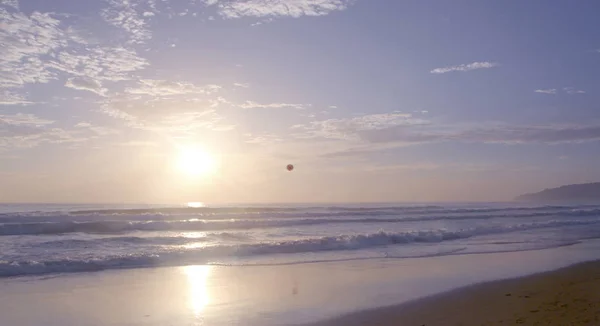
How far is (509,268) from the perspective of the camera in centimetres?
1321

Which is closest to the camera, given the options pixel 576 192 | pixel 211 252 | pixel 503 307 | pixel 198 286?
pixel 503 307

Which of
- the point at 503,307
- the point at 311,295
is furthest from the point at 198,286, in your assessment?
the point at 503,307

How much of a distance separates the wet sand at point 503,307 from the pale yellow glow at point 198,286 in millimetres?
2463

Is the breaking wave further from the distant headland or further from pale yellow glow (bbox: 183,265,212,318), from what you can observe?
the distant headland

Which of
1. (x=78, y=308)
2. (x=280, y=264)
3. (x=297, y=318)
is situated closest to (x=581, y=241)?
(x=280, y=264)

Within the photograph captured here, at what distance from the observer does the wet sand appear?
7305mm

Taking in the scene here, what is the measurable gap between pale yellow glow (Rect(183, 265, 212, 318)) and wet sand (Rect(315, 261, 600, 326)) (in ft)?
8.08

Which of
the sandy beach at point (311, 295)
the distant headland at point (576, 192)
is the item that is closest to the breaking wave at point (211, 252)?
the sandy beach at point (311, 295)

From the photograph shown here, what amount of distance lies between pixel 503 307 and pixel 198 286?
5994 mm

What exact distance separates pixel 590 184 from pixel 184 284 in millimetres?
148837

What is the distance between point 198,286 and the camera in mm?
10742

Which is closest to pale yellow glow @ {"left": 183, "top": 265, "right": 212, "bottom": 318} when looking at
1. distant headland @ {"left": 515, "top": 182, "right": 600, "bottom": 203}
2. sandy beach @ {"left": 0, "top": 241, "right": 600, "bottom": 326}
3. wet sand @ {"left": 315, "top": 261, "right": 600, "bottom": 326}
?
sandy beach @ {"left": 0, "top": 241, "right": 600, "bottom": 326}

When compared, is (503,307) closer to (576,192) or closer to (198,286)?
(198,286)

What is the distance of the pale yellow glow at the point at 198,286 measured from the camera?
880cm
